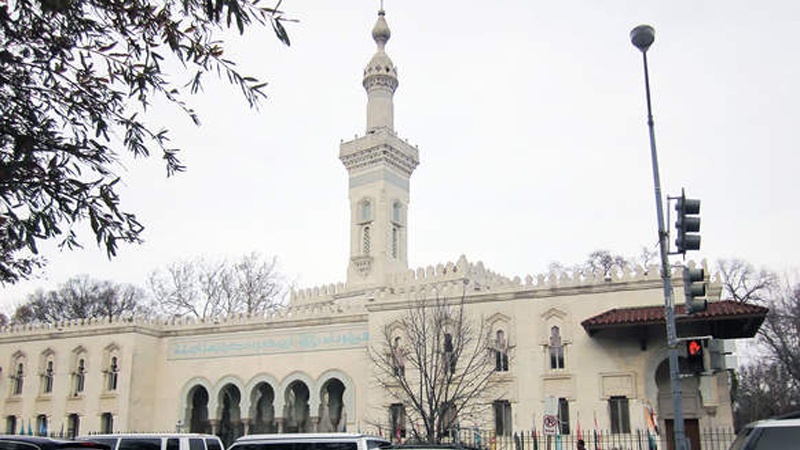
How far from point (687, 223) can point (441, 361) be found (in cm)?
1489

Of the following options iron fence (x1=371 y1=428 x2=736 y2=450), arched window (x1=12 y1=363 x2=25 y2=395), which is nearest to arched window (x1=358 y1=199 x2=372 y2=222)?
iron fence (x1=371 y1=428 x2=736 y2=450)

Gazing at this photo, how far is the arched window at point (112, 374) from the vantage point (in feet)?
105

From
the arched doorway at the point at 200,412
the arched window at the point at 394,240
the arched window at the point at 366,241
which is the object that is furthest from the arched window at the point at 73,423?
the arched window at the point at 394,240

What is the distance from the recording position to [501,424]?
2544 cm

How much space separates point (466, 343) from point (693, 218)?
14.8m

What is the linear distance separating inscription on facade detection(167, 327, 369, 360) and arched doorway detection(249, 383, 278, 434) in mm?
1659

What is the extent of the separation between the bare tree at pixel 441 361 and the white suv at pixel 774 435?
56.0 feet

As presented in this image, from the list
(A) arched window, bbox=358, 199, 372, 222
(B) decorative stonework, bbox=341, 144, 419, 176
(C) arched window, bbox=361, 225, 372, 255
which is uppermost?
(B) decorative stonework, bbox=341, 144, 419, 176

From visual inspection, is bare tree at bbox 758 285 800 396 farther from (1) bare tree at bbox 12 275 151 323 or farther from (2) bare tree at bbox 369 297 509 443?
(1) bare tree at bbox 12 275 151 323

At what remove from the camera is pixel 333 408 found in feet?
104

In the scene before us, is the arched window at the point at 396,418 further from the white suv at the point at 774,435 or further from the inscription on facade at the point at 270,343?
the white suv at the point at 774,435

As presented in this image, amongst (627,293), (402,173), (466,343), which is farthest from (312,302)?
(627,293)

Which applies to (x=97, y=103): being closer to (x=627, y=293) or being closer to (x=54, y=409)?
(x=627, y=293)

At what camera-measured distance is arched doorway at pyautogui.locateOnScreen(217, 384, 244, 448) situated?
106 feet
